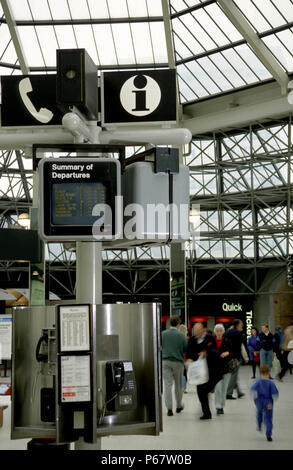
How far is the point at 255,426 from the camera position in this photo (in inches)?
443

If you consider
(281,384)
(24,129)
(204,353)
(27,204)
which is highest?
(27,204)

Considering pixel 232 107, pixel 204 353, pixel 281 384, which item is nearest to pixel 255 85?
pixel 232 107

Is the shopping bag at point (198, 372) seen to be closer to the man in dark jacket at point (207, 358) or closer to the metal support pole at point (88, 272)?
the man in dark jacket at point (207, 358)

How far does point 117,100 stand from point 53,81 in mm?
501

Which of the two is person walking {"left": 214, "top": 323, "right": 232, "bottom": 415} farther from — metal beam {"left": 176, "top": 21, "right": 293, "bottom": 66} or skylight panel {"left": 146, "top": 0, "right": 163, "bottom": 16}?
skylight panel {"left": 146, "top": 0, "right": 163, "bottom": 16}

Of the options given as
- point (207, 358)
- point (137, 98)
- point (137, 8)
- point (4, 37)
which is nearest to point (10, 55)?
point (4, 37)

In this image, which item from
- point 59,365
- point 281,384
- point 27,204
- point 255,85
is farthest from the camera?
point 27,204

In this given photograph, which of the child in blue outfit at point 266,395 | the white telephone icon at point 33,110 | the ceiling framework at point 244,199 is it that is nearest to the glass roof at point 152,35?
the ceiling framework at point 244,199

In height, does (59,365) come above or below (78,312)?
below

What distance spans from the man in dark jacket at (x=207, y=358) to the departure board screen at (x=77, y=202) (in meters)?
8.33

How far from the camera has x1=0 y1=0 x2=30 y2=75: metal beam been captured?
24.8 m

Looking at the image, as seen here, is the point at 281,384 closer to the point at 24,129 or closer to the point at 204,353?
the point at 204,353

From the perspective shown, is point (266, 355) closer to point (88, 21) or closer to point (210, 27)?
point (210, 27)

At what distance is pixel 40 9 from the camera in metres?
25.8
